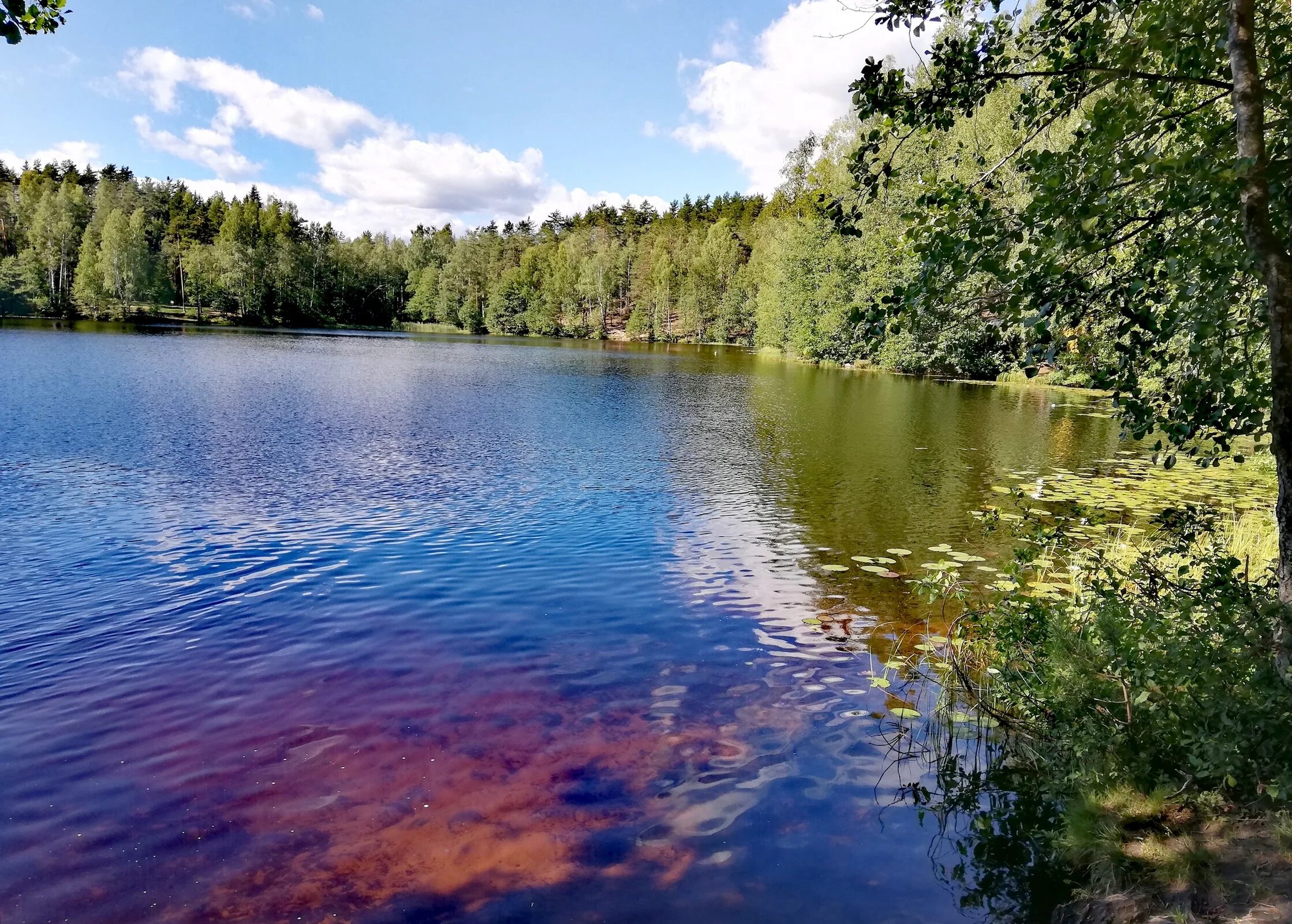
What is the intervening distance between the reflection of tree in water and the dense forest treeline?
47.1 meters

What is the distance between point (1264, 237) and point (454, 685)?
8735 millimetres

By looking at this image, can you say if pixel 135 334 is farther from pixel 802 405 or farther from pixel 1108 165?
pixel 1108 165

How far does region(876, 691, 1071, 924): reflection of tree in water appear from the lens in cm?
578

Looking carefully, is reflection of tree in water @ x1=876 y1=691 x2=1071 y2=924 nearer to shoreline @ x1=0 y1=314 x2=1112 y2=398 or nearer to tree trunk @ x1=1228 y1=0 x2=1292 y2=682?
tree trunk @ x1=1228 y1=0 x2=1292 y2=682

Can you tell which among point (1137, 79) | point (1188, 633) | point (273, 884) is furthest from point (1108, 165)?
point (273, 884)

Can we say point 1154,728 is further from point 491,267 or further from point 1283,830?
point 491,267

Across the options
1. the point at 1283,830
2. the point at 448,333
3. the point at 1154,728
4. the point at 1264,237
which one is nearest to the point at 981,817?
the point at 1154,728

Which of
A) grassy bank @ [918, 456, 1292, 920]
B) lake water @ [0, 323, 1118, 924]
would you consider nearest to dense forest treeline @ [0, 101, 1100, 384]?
lake water @ [0, 323, 1118, 924]

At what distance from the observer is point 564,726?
27.7ft

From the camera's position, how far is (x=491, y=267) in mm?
145125

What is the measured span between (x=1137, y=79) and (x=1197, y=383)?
2179 millimetres

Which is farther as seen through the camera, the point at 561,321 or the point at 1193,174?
the point at 561,321

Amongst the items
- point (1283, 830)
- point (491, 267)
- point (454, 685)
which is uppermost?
point (491, 267)

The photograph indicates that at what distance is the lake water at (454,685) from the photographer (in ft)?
19.7
